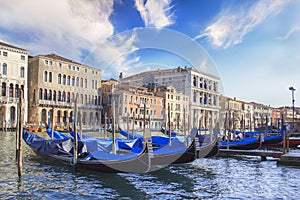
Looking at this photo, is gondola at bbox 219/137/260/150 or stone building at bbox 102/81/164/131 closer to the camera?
stone building at bbox 102/81/164/131

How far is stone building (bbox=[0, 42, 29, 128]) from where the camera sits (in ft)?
61.3

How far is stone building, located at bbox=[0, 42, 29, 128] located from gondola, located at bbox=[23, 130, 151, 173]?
14.0 metres

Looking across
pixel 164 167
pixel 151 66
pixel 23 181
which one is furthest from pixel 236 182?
pixel 23 181

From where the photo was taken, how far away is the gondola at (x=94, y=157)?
4.07 m

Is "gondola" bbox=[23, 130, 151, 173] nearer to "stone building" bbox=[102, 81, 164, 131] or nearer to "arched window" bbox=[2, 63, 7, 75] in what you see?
"stone building" bbox=[102, 81, 164, 131]

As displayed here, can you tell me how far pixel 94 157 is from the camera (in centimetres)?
479

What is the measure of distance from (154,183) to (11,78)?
58.7 feet

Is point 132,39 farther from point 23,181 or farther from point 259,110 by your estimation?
point 259,110

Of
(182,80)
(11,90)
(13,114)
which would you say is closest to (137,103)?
(182,80)

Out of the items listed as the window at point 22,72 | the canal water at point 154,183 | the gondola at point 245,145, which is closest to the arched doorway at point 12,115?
the window at point 22,72

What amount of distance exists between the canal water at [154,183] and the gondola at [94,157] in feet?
0.53

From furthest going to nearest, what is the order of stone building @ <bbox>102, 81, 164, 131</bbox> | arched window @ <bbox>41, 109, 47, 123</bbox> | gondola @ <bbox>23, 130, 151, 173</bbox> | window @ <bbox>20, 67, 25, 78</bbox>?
arched window @ <bbox>41, 109, 47, 123</bbox> → window @ <bbox>20, 67, 25, 78</bbox> → stone building @ <bbox>102, 81, 164, 131</bbox> → gondola @ <bbox>23, 130, 151, 173</bbox>

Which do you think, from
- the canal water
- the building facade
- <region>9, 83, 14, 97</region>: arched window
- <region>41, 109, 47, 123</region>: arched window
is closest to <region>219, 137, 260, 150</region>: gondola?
the building facade

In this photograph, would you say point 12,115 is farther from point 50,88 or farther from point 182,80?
point 182,80
